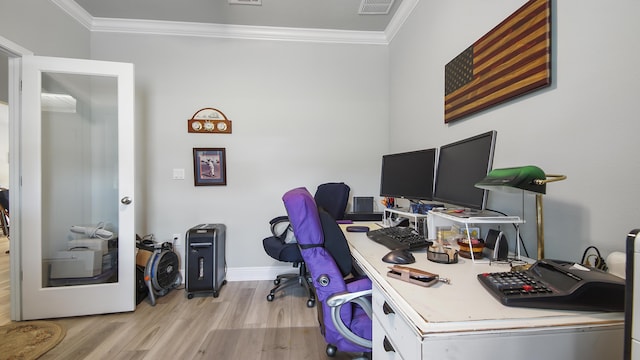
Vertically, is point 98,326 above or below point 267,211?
below

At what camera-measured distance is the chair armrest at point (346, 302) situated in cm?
102

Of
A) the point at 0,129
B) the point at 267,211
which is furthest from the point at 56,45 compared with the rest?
the point at 0,129

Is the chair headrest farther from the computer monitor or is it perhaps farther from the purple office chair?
the computer monitor

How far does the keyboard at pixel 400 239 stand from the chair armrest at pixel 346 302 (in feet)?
0.96

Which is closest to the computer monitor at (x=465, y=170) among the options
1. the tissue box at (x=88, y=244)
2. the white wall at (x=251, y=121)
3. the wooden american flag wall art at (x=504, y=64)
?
the wooden american flag wall art at (x=504, y=64)

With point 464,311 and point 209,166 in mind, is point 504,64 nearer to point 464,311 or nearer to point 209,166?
point 464,311

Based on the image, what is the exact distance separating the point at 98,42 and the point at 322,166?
2.72m

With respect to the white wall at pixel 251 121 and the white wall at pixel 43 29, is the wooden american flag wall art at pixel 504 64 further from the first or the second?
the white wall at pixel 43 29

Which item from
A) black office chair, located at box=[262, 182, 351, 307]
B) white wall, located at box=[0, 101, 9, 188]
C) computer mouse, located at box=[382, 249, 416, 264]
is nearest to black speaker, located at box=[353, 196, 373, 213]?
black office chair, located at box=[262, 182, 351, 307]

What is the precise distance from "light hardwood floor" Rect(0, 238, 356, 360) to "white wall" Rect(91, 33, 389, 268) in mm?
626

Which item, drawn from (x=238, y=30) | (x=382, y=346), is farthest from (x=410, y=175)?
(x=238, y=30)

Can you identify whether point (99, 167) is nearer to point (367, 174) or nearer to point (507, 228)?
point (367, 174)

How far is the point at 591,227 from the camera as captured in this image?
921 mm

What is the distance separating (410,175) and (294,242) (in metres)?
1.30
